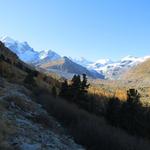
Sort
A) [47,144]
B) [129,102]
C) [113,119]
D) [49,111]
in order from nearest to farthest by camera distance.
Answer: [47,144]
[49,111]
[113,119]
[129,102]

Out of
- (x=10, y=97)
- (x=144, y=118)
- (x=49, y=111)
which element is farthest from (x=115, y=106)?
(x=10, y=97)

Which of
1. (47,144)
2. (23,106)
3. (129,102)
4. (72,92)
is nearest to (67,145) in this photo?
(47,144)

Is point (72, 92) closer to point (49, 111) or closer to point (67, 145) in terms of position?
point (49, 111)

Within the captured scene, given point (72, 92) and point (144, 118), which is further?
point (72, 92)

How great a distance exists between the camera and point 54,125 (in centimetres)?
2377

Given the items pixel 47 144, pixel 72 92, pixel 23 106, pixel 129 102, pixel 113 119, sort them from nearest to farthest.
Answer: pixel 47 144 → pixel 23 106 → pixel 113 119 → pixel 129 102 → pixel 72 92

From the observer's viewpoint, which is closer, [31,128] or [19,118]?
[31,128]

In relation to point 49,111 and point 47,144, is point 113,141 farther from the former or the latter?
point 49,111

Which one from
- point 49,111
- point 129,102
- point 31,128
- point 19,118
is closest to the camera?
point 31,128

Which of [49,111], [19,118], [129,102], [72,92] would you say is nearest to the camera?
[19,118]

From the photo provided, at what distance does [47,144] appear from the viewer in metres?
18.0

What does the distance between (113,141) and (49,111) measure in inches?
413

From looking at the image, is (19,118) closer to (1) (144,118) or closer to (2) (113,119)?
(2) (113,119)

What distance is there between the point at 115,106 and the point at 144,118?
4916 mm
